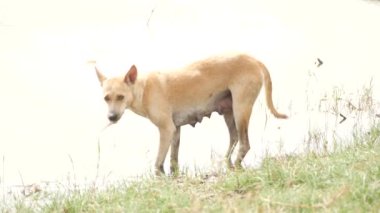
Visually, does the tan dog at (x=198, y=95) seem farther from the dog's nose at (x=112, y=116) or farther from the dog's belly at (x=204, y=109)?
the dog's nose at (x=112, y=116)

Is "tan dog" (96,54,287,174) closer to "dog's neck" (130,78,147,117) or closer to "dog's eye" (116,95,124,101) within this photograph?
"dog's neck" (130,78,147,117)

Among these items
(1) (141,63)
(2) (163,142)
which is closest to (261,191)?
(2) (163,142)

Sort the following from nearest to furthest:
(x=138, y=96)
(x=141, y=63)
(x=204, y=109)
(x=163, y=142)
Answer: (x=138, y=96)
(x=163, y=142)
(x=204, y=109)
(x=141, y=63)

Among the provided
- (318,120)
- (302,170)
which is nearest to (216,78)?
(302,170)

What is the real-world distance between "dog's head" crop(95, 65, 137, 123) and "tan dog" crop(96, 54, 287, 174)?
0.34ft

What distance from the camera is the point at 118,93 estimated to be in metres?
7.49

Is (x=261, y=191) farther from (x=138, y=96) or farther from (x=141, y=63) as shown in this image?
(x=141, y=63)

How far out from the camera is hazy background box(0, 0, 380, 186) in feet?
29.1

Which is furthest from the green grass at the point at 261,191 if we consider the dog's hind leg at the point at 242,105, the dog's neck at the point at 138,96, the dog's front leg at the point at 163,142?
the dog's neck at the point at 138,96

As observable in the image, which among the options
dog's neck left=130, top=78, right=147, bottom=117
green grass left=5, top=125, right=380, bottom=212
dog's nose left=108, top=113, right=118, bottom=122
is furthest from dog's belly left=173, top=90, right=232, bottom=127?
green grass left=5, top=125, right=380, bottom=212

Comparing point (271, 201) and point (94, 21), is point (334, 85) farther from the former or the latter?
point (271, 201)

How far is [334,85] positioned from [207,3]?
3.84 meters

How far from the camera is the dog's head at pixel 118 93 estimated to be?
7.47 meters

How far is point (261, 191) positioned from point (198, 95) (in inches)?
80.2
